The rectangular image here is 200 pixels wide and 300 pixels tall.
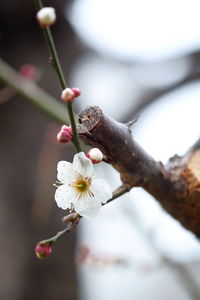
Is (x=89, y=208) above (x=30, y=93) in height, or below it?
below

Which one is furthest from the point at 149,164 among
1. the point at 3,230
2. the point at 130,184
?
the point at 3,230

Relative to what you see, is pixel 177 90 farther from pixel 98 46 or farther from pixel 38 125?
pixel 38 125

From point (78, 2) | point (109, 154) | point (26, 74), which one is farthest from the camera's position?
point (78, 2)

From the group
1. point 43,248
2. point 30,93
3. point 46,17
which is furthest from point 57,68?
point 30,93

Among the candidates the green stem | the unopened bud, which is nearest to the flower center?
the unopened bud

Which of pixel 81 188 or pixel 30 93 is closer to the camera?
pixel 81 188

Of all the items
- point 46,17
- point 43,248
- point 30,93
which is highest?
point 30,93

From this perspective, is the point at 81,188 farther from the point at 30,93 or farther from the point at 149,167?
the point at 30,93
